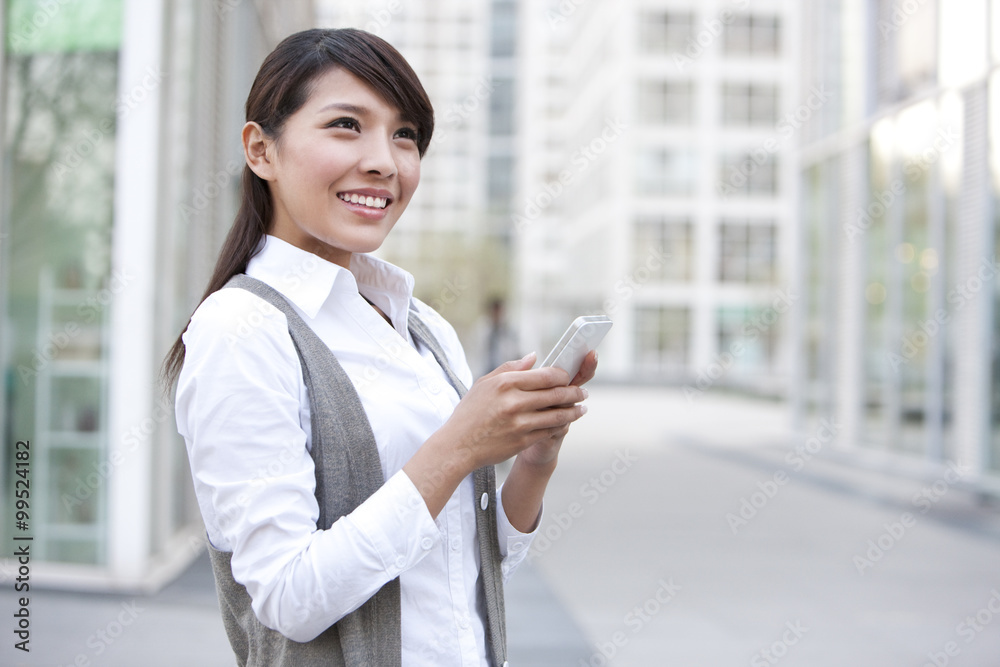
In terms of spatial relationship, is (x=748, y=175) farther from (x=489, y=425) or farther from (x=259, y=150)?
(x=489, y=425)

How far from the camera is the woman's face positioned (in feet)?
4.30

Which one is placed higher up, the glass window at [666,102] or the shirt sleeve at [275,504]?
the glass window at [666,102]

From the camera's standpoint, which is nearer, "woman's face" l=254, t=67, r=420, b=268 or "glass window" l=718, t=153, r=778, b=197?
"woman's face" l=254, t=67, r=420, b=268

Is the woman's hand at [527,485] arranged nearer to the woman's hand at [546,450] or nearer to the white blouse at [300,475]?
the woman's hand at [546,450]

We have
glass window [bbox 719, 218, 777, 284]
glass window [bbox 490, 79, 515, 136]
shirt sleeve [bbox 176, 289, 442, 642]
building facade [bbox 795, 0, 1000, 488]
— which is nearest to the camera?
shirt sleeve [bbox 176, 289, 442, 642]

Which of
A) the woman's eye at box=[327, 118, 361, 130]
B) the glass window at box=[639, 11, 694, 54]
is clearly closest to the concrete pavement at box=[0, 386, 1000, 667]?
the woman's eye at box=[327, 118, 361, 130]

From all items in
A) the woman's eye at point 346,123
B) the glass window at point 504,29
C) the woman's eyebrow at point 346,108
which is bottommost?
the woman's eye at point 346,123

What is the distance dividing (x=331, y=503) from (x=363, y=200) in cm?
41

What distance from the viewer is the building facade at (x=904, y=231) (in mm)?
9727

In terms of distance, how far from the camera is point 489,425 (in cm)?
115

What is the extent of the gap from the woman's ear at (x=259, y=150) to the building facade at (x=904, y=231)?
30.7 ft

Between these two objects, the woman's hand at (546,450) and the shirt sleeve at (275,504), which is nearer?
the shirt sleeve at (275,504)

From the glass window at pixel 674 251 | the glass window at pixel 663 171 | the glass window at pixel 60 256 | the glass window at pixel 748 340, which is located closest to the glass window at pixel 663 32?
the glass window at pixel 663 171

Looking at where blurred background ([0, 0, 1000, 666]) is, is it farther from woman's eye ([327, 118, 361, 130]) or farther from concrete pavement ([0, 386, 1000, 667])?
woman's eye ([327, 118, 361, 130])
